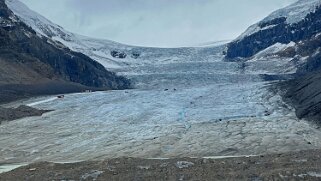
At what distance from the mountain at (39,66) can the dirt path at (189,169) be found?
41972mm

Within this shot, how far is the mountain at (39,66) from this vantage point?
242 feet

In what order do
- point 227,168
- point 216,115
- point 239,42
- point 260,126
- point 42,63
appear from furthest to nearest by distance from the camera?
point 239,42 < point 42,63 < point 216,115 < point 260,126 < point 227,168

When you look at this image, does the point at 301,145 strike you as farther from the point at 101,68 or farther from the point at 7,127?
the point at 101,68

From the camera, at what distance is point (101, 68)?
379 ft

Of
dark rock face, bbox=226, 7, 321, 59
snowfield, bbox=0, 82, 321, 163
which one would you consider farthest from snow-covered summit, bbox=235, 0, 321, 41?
snowfield, bbox=0, 82, 321, 163

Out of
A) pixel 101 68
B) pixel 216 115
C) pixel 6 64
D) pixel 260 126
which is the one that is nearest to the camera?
pixel 260 126

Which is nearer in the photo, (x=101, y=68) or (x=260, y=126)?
(x=260, y=126)

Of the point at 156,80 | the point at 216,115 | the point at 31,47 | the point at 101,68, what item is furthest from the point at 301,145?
the point at 101,68

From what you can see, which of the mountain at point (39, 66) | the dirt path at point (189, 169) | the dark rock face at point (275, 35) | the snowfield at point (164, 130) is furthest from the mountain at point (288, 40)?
the dirt path at point (189, 169)

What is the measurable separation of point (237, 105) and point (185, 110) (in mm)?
3151

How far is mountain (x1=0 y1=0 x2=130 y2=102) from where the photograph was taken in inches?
2904

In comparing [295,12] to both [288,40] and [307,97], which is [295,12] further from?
[307,97]

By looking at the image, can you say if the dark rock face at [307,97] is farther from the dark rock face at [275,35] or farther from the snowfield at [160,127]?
the dark rock face at [275,35]

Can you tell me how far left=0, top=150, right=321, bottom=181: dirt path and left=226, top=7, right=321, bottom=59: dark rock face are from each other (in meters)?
132
